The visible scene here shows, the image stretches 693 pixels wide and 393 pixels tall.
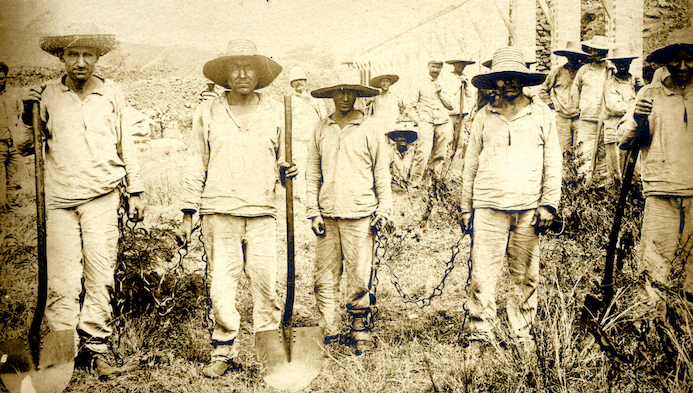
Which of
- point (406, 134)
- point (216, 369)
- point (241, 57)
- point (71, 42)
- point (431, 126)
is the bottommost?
point (216, 369)

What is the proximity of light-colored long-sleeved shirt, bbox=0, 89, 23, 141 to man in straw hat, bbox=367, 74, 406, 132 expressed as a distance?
3.04 m

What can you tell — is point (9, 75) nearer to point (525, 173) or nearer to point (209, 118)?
point (209, 118)

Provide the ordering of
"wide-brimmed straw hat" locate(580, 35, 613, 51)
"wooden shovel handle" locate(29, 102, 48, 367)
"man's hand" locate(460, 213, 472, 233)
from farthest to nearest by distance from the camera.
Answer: "wide-brimmed straw hat" locate(580, 35, 613, 51)
"man's hand" locate(460, 213, 472, 233)
"wooden shovel handle" locate(29, 102, 48, 367)

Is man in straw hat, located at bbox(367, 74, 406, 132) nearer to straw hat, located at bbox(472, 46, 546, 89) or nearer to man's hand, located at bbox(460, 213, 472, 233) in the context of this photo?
straw hat, located at bbox(472, 46, 546, 89)

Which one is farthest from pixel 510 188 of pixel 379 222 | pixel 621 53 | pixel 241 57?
pixel 241 57

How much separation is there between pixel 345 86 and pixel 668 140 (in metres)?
→ 2.79

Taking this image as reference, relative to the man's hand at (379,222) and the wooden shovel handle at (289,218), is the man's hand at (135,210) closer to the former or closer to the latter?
the wooden shovel handle at (289,218)

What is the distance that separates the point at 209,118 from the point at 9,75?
190 cm

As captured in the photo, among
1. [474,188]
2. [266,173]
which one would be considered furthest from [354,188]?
[474,188]

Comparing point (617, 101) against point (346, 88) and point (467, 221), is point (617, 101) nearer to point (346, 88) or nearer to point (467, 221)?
point (467, 221)

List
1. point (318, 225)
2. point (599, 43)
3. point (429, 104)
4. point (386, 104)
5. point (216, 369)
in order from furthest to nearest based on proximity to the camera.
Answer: point (429, 104) → point (599, 43) → point (386, 104) → point (318, 225) → point (216, 369)

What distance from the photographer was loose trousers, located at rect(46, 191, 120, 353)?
4164 mm

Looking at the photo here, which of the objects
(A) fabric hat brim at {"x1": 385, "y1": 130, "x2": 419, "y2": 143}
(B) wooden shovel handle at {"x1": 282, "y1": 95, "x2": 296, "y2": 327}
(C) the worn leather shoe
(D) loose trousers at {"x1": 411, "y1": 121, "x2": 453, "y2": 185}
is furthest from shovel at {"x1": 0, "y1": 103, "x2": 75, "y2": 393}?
(D) loose trousers at {"x1": 411, "y1": 121, "x2": 453, "y2": 185}

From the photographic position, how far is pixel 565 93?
5441 mm
